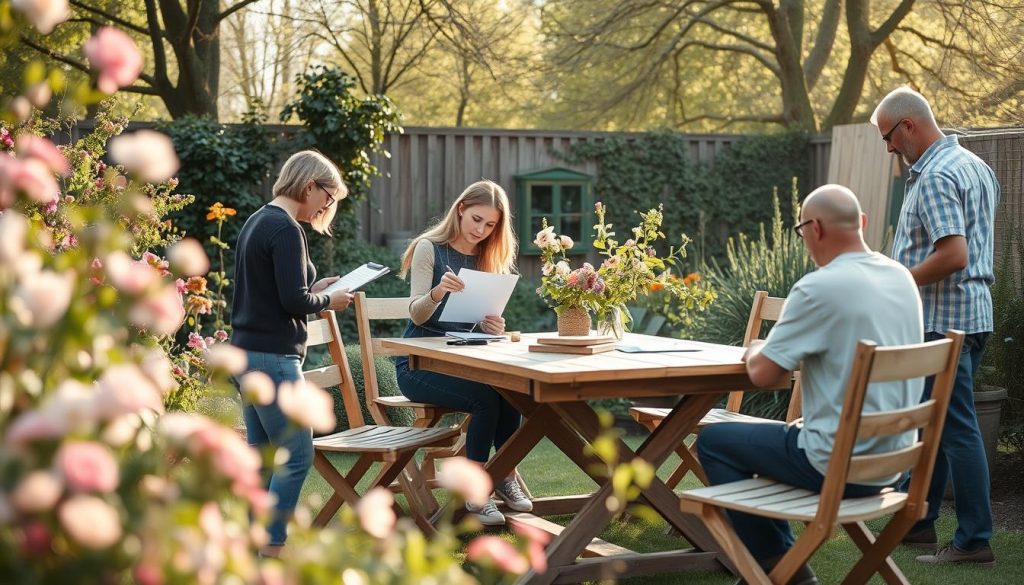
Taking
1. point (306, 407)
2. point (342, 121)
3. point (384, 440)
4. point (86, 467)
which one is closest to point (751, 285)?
point (384, 440)

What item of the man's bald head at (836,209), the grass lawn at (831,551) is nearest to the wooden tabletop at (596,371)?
the man's bald head at (836,209)

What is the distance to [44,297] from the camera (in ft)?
4.65

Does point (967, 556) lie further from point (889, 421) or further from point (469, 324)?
point (469, 324)

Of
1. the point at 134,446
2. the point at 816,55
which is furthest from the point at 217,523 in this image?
the point at 816,55

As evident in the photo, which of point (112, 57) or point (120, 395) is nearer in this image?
point (120, 395)

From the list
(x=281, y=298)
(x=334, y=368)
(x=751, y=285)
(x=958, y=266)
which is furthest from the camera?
(x=751, y=285)

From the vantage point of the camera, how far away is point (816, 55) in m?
16.9

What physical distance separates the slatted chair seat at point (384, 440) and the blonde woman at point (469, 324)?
230 mm

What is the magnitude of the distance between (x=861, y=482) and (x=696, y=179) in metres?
9.73

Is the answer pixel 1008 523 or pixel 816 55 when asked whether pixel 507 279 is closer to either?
pixel 1008 523

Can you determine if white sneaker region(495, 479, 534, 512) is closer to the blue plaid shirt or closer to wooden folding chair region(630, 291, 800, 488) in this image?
wooden folding chair region(630, 291, 800, 488)

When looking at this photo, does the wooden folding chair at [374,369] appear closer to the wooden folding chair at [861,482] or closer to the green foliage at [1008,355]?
the wooden folding chair at [861,482]

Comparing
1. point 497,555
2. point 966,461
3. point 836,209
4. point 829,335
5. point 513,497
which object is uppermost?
point 836,209

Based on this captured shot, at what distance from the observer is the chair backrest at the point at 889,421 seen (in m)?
3.17
